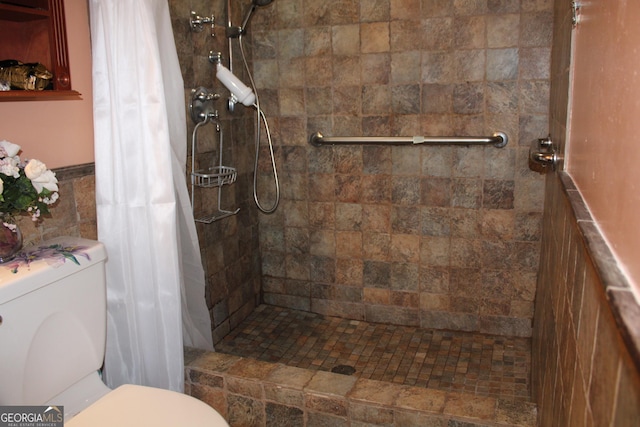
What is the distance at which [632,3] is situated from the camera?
28.8 inches

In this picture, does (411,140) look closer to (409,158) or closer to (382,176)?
(409,158)

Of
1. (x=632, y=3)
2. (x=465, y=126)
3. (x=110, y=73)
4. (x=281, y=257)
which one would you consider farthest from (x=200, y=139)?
(x=632, y=3)

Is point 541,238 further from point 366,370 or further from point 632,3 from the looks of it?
point 632,3

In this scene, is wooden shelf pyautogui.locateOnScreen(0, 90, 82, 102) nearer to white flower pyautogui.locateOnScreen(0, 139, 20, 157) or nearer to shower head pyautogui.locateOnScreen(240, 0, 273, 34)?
white flower pyautogui.locateOnScreen(0, 139, 20, 157)

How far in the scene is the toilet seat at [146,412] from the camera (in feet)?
4.95

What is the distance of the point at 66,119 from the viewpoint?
1.93 meters

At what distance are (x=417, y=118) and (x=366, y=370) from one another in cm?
124

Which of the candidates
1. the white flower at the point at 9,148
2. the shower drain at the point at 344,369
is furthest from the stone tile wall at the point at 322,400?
A: the white flower at the point at 9,148

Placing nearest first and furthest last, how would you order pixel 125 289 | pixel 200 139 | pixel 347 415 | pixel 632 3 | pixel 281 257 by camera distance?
pixel 632 3 < pixel 347 415 < pixel 125 289 < pixel 200 139 < pixel 281 257

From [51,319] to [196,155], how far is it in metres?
1.09

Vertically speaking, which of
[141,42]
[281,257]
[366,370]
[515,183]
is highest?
[141,42]

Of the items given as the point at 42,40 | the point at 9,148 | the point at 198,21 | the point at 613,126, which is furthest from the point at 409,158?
the point at 613,126

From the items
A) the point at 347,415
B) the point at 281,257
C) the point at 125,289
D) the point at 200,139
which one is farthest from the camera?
the point at 281,257

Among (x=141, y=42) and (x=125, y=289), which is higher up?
(x=141, y=42)
